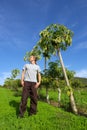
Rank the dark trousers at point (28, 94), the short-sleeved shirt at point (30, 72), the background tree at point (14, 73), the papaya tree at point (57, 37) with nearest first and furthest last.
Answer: the dark trousers at point (28, 94)
the short-sleeved shirt at point (30, 72)
the papaya tree at point (57, 37)
the background tree at point (14, 73)

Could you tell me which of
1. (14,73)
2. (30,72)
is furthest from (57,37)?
(14,73)

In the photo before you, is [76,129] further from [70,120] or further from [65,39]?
[65,39]

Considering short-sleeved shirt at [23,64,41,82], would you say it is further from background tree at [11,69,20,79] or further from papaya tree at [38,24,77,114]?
background tree at [11,69,20,79]

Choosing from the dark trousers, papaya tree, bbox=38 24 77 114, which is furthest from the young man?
papaya tree, bbox=38 24 77 114

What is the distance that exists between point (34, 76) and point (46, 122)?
7.71 feet

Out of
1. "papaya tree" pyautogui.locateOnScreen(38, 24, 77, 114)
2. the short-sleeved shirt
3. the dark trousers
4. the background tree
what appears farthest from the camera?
the background tree

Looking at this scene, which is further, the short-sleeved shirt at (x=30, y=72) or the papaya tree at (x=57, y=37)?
the papaya tree at (x=57, y=37)

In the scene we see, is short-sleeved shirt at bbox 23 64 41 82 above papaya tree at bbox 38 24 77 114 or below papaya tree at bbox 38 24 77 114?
below

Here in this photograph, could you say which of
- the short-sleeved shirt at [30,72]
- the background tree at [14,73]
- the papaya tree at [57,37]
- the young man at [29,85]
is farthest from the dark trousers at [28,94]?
the background tree at [14,73]

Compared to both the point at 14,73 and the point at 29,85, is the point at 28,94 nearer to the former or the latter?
the point at 29,85

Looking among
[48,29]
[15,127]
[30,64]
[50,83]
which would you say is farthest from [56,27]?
[15,127]

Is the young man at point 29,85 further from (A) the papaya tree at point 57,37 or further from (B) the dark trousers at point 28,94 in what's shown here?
(A) the papaya tree at point 57,37

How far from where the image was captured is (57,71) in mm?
Answer: 22047

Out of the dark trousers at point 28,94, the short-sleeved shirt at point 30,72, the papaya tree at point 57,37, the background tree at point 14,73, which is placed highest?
the background tree at point 14,73
